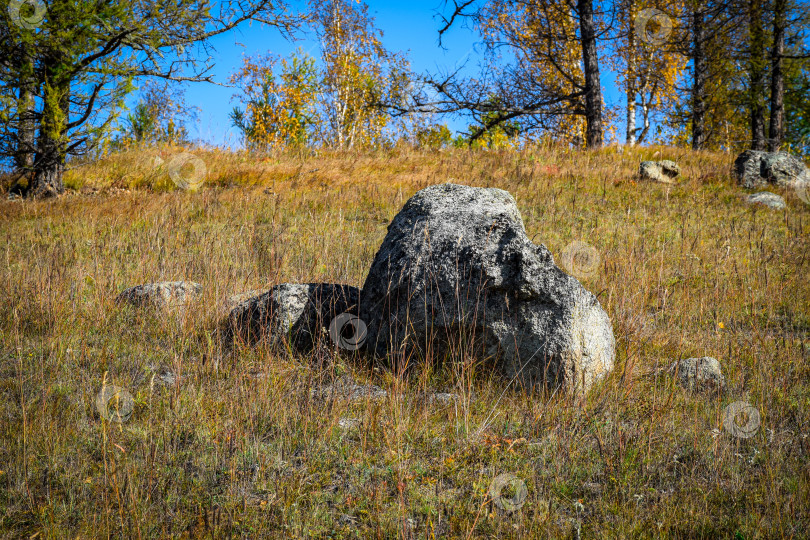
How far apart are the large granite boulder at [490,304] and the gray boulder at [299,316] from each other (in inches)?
12.5

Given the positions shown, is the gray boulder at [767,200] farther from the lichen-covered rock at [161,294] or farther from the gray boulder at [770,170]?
the lichen-covered rock at [161,294]

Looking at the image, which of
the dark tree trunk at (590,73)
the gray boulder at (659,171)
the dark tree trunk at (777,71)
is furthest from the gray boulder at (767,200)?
the dark tree trunk at (777,71)

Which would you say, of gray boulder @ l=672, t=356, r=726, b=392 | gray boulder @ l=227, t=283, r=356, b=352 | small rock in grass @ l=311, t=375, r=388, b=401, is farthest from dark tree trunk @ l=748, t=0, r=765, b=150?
small rock in grass @ l=311, t=375, r=388, b=401

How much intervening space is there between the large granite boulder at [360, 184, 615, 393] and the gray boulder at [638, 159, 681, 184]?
7.88 meters

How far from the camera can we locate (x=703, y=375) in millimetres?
3422

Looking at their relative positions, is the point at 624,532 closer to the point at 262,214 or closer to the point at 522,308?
the point at 522,308

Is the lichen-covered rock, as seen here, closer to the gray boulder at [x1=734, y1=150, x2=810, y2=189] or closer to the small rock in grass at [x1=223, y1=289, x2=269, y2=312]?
the small rock in grass at [x1=223, y1=289, x2=269, y2=312]

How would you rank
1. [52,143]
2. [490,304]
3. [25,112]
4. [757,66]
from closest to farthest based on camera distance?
[490,304] < [25,112] < [52,143] < [757,66]

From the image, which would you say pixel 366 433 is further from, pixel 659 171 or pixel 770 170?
pixel 770 170

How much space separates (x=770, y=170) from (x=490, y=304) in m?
10.3

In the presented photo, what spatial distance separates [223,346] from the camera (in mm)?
3861

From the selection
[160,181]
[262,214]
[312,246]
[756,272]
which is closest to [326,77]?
[160,181]

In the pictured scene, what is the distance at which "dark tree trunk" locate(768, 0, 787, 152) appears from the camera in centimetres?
1310

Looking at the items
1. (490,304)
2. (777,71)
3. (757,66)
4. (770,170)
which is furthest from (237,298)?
(757,66)
